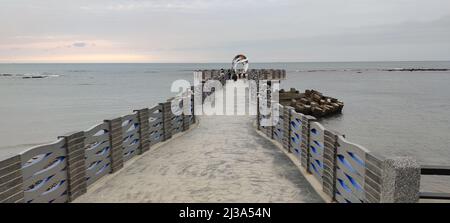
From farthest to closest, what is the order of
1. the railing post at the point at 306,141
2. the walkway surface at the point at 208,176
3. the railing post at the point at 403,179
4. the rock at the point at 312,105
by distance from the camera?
the rock at the point at 312,105 < the railing post at the point at 306,141 < the walkway surface at the point at 208,176 < the railing post at the point at 403,179

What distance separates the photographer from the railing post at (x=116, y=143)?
8414 mm

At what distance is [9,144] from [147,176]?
19.6 metres

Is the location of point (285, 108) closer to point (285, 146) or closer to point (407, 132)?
point (285, 146)

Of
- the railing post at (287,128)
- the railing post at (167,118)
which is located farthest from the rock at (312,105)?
the railing post at (287,128)

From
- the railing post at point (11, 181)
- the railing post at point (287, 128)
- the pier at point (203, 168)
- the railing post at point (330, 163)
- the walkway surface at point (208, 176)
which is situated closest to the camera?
the railing post at point (11, 181)

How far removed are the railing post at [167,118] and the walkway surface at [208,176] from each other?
0.52 metres

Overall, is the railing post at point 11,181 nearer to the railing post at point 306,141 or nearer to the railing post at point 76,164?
the railing post at point 76,164

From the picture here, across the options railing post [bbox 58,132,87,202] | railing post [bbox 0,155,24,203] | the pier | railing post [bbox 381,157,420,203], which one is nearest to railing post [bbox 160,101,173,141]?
the pier

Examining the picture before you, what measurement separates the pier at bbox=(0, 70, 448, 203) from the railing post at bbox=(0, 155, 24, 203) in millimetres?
13

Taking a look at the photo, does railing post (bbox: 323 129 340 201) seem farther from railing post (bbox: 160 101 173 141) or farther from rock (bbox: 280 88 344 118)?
rock (bbox: 280 88 344 118)

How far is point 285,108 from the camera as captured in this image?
11.0 metres

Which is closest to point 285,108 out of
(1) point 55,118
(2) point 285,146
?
(2) point 285,146

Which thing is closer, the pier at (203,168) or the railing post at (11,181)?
the railing post at (11,181)

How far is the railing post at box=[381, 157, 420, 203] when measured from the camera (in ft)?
14.2
